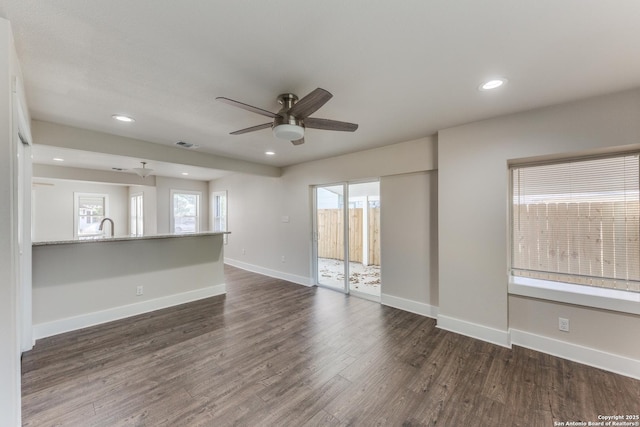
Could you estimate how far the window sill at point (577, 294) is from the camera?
2.26 metres

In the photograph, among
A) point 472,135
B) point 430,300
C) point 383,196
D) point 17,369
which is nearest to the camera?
point 17,369

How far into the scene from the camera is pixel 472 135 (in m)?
2.93

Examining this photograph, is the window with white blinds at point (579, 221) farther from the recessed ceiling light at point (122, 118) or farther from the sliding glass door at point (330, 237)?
the recessed ceiling light at point (122, 118)

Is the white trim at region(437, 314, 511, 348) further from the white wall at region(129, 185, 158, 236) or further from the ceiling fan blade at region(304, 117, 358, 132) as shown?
the white wall at region(129, 185, 158, 236)

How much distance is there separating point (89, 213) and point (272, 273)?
626cm

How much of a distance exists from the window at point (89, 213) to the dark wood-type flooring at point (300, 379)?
6013 millimetres

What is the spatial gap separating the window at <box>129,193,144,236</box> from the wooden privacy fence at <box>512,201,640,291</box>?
872cm

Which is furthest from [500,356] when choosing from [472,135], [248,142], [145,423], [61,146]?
[61,146]

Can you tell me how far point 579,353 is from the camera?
2430 mm

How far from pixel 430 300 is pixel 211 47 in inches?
147

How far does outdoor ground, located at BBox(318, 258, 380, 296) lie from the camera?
187 inches

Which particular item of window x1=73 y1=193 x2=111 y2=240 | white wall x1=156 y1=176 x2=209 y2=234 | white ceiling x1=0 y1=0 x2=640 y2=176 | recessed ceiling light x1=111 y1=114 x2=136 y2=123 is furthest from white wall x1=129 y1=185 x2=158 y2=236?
recessed ceiling light x1=111 y1=114 x2=136 y2=123

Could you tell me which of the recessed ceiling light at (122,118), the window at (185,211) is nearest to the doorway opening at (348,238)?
the recessed ceiling light at (122,118)

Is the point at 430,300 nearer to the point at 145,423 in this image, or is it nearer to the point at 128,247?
the point at 145,423
